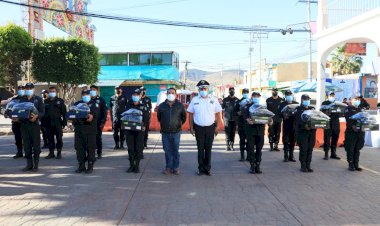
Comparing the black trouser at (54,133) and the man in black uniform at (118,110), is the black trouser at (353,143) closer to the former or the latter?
the man in black uniform at (118,110)

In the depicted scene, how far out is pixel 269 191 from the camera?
674cm

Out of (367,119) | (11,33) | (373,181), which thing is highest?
(11,33)

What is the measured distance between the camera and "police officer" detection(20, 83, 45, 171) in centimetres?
832

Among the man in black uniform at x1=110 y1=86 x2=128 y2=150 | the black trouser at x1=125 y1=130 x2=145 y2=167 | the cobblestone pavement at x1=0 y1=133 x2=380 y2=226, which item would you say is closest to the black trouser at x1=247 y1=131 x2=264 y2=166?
the cobblestone pavement at x1=0 y1=133 x2=380 y2=226

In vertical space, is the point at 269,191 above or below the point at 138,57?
below

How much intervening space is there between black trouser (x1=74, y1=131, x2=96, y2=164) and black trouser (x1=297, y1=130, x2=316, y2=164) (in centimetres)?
447

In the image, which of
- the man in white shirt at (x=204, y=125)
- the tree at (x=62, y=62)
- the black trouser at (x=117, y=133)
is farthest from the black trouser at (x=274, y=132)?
the tree at (x=62, y=62)

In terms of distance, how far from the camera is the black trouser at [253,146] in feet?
27.4

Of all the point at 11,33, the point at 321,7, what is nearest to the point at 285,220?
the point at 321,7

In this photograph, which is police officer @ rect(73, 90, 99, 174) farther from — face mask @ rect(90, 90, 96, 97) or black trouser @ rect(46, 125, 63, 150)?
black trouser @ rect(46, 125, 63, 150)

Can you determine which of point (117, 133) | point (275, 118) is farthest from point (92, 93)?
point (275, 118)

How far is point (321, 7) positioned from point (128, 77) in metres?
28.8

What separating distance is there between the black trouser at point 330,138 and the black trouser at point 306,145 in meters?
1.87

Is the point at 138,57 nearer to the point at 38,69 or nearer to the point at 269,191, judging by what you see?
the point at 38,69
